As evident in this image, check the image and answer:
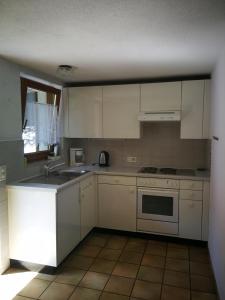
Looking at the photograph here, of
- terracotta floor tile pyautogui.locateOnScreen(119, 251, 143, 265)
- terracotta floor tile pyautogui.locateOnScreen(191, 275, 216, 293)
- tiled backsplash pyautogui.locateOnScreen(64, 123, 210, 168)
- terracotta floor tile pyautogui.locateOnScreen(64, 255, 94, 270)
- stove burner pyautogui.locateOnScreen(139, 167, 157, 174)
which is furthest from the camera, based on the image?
tiled backsplash pyautogui.locateOnScreen(64, 123, 210, 168)

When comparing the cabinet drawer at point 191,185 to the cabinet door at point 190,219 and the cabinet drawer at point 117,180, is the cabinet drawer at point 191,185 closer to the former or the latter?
the cabinet door at point 190,219

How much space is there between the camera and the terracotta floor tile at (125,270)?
7.84ft

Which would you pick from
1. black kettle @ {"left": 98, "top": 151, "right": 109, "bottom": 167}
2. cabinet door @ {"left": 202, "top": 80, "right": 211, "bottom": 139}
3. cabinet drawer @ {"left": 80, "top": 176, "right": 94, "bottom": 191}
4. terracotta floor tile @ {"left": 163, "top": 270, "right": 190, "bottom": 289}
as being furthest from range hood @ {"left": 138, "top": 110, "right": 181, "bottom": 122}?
terracotta floor tile @ {"left": 163, "top": 270, "right": 190, "bottom": 289}

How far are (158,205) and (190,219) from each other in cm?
41

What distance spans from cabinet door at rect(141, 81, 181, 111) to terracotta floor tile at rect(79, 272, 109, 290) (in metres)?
2.04

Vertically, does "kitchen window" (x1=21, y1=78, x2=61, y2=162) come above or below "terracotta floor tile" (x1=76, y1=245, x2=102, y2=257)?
above

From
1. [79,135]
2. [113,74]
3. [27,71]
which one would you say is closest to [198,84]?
[113,74]

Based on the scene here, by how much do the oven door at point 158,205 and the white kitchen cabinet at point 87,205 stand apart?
2.01 feet

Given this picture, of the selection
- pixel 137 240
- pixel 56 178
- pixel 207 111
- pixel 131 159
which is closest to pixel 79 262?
pixel 137 240

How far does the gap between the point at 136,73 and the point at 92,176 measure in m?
1.43

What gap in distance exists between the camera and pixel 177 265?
2547 mm

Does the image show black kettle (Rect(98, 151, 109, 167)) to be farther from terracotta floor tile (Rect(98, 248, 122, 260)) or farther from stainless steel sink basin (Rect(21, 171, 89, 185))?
terracotta floor tile (Rect(98, 248, 122, 260))

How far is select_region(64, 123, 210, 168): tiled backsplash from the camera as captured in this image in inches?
133

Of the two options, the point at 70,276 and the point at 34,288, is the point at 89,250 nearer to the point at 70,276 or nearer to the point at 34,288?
the point at 70,276
